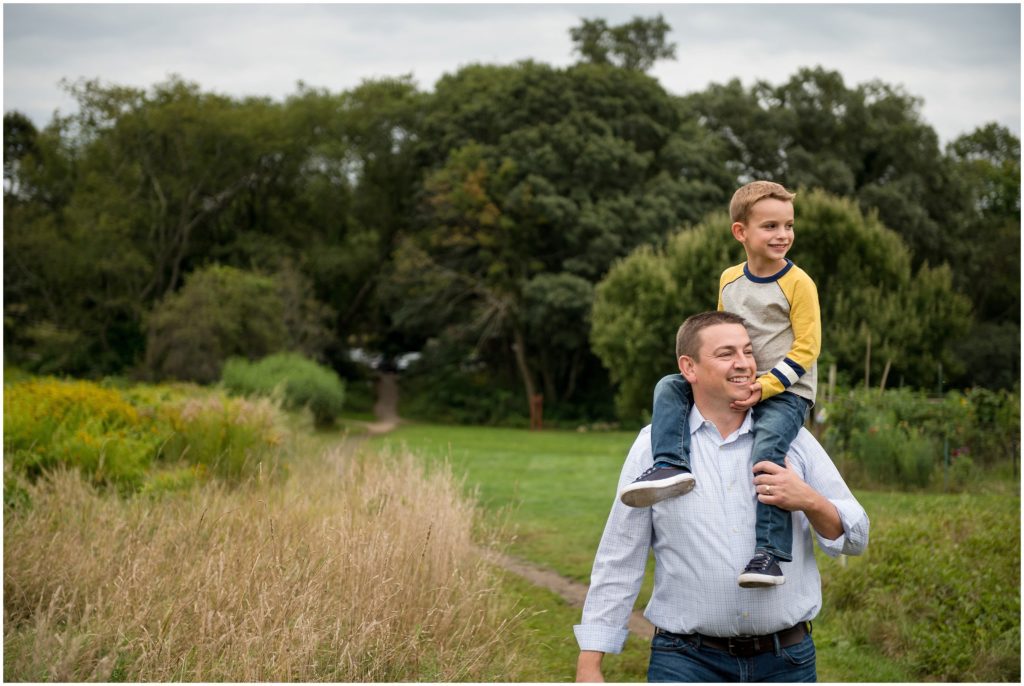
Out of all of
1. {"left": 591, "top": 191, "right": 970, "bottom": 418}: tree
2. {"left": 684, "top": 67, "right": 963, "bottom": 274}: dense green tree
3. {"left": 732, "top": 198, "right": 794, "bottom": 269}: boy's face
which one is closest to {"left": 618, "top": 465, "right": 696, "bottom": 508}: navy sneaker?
{"left": 732, "top": 198, "right": 794, "bottom": 269}: boy's face

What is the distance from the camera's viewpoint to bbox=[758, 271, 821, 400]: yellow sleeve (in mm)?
3189

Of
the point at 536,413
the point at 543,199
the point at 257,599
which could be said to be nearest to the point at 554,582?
the point at 257,599

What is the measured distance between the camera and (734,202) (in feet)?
11.0

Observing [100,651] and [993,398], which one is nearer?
[100,651]

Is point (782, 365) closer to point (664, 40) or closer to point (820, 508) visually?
point (820, 508)

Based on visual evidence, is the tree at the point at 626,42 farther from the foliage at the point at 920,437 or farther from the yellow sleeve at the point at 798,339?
the yellow sleeve at the point at 798,339

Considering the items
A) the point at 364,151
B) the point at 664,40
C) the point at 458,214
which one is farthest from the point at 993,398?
the point at 364,151

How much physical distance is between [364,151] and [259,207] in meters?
4.72

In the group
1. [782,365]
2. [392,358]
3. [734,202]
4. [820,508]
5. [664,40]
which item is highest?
[664,40]

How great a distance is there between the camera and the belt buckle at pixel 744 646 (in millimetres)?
2850

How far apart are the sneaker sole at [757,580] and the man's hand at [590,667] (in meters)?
0.43

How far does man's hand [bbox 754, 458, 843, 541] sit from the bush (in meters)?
22.5

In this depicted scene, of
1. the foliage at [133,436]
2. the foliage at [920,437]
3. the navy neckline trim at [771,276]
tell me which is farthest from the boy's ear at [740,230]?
the foliage at [920,437]

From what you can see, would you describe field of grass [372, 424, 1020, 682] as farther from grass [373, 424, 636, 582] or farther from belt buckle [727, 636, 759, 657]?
belt buckle [727, 636, 759, 657]
